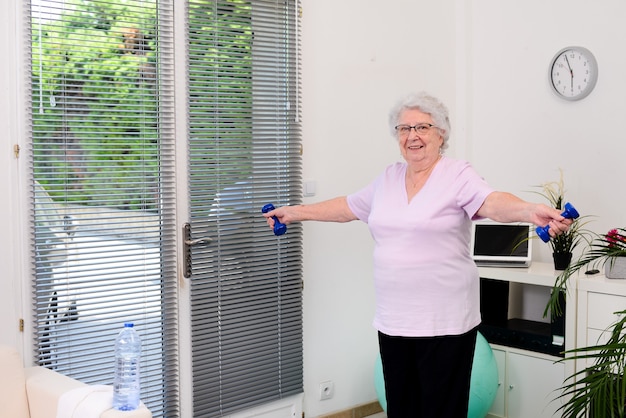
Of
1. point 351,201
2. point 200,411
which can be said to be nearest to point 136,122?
point 351,201

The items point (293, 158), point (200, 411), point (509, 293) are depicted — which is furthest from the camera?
point (509, 293)

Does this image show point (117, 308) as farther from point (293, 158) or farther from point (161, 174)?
point (293, 158)

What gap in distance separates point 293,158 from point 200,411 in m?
1.28

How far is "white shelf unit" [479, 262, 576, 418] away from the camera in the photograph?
370 centimetres

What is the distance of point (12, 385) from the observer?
277cm

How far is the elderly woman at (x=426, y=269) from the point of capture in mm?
2721

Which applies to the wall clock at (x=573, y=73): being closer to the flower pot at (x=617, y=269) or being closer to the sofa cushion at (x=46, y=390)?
the flower pot at (x=617, y=269)

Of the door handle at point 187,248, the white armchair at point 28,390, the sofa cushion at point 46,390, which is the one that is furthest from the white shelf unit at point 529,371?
the sofa cushion at point 46,390

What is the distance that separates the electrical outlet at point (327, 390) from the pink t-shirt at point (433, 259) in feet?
4.42

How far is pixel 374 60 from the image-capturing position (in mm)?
4211

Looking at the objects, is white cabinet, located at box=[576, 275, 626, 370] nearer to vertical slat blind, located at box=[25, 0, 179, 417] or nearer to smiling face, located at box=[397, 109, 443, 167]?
smiling face, located at box=[397, 109, 443, 167]

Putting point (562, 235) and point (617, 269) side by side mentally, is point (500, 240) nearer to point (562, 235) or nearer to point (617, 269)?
point (562, 235)

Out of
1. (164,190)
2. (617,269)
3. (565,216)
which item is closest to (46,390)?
(164,190)

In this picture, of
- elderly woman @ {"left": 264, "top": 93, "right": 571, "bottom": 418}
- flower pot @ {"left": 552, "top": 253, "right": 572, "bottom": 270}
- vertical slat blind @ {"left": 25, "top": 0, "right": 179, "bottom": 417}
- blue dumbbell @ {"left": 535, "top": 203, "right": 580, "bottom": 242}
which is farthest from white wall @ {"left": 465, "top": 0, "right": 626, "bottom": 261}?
vertical slat blind @ {"left": 25, "top": 0, "right": 179, "bottom": 417}
